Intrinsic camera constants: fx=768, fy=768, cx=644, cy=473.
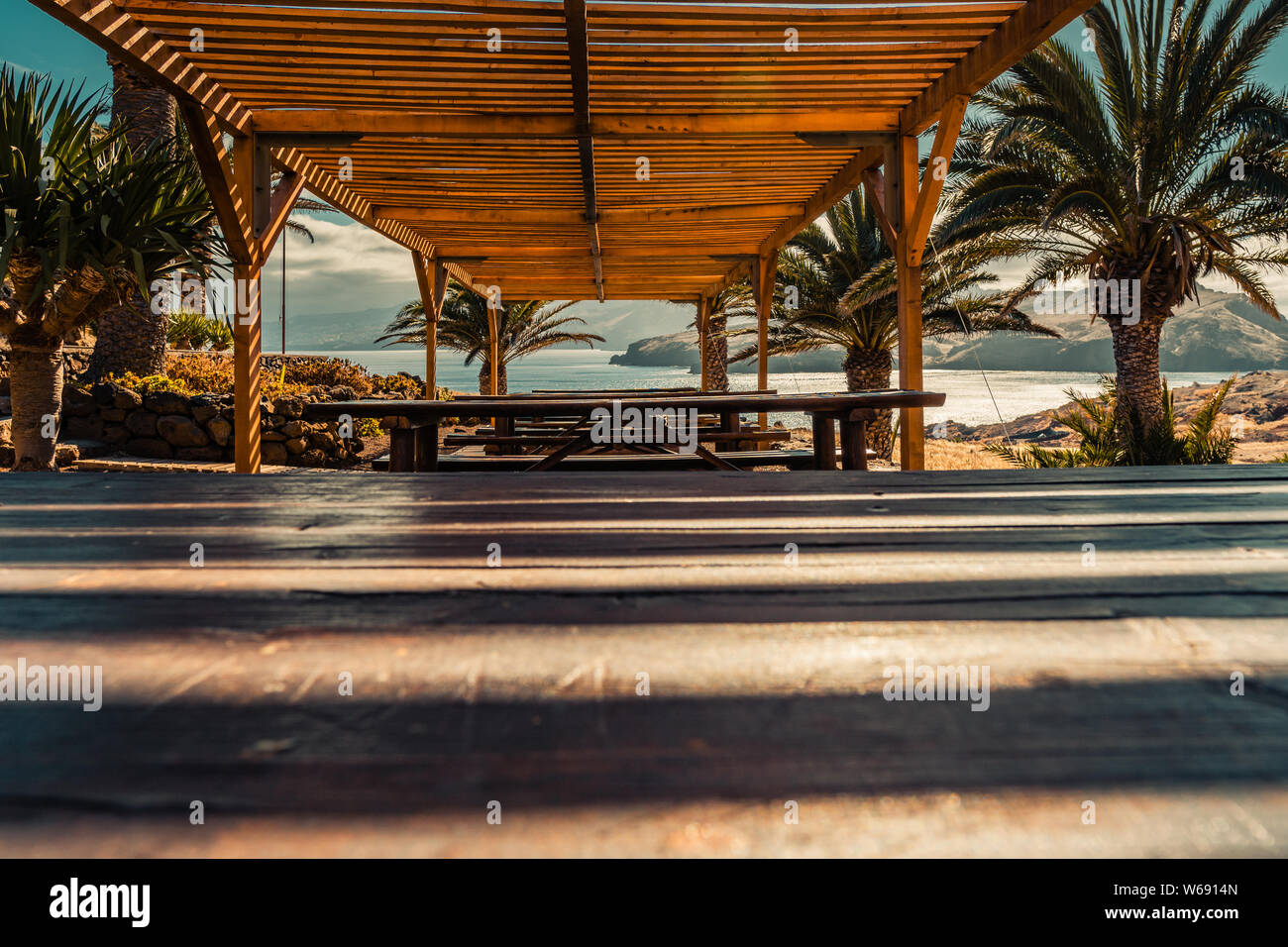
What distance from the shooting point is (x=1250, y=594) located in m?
1.21

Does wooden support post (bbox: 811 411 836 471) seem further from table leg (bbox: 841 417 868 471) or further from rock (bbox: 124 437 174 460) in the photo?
rock (bbox: 124 437 174 460)

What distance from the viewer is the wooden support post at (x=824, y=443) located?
495 centimetres

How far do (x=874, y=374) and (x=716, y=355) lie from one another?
12.4 feet

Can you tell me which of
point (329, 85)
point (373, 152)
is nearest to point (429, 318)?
point (373, 152)

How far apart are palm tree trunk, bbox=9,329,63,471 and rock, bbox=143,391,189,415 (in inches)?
Result: 129

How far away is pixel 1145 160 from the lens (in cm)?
916

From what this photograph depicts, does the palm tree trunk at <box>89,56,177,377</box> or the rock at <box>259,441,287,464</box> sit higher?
the palm tree trunk at <box>89,56,177,377</box>

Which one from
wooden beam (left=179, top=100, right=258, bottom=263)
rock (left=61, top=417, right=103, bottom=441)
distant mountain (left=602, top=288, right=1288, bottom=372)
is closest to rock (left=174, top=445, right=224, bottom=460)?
rock (left=61, top=417, right=103, bottom=441)

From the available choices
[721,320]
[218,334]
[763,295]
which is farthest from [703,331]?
[218,334]

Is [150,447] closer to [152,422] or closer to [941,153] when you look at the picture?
[152,422]

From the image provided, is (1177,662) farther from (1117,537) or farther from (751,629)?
(1117,537)

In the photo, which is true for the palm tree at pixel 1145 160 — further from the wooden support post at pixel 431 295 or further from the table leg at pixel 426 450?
the table leg at pixel 426 450

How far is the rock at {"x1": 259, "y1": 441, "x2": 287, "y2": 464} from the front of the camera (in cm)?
923

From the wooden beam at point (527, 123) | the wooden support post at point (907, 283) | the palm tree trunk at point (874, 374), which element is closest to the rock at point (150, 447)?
the wooden beam at point (527, 123)
